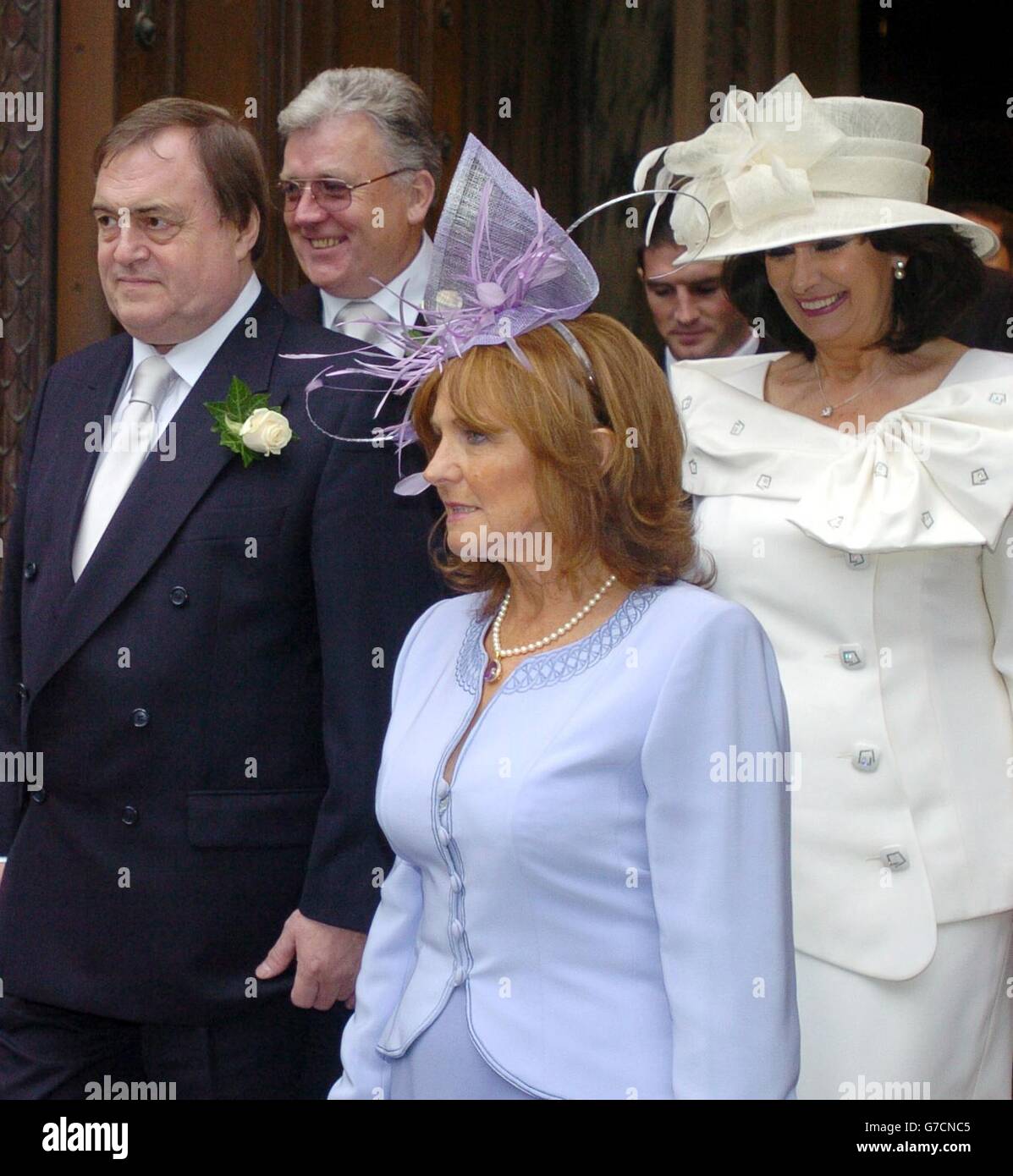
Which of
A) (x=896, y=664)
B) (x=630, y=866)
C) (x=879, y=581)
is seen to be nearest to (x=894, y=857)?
(x=896, y=664)

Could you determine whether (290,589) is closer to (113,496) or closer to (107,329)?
(113,496)

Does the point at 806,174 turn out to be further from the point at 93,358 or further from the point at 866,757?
the point at 93,358

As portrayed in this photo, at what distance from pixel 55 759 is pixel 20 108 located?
1.57 m

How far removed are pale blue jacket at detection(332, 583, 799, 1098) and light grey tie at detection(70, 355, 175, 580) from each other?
0.84 metres

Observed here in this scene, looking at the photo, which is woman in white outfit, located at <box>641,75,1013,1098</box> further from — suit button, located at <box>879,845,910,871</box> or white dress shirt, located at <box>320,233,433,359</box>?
white dress shirt, located at <box>320,233,433,359</box>

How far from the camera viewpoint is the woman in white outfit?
2.56 metres

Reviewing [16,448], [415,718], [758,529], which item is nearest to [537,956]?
[415,718]

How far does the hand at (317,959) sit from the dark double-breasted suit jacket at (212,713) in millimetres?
27

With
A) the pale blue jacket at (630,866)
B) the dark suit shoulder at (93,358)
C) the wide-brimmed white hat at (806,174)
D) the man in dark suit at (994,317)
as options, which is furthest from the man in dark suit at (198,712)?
the man in dark suit at (994,317)

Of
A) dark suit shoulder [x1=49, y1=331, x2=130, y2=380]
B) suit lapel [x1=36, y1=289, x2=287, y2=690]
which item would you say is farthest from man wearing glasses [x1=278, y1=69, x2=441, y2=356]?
suit lapel [x1=36, y1=289, x2=287, y2=690]

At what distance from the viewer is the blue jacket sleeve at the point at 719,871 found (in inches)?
76.4

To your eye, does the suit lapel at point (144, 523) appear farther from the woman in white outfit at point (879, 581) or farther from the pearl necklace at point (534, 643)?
the woman in white outfit at point (879, 581)

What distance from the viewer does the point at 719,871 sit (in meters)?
1.94
